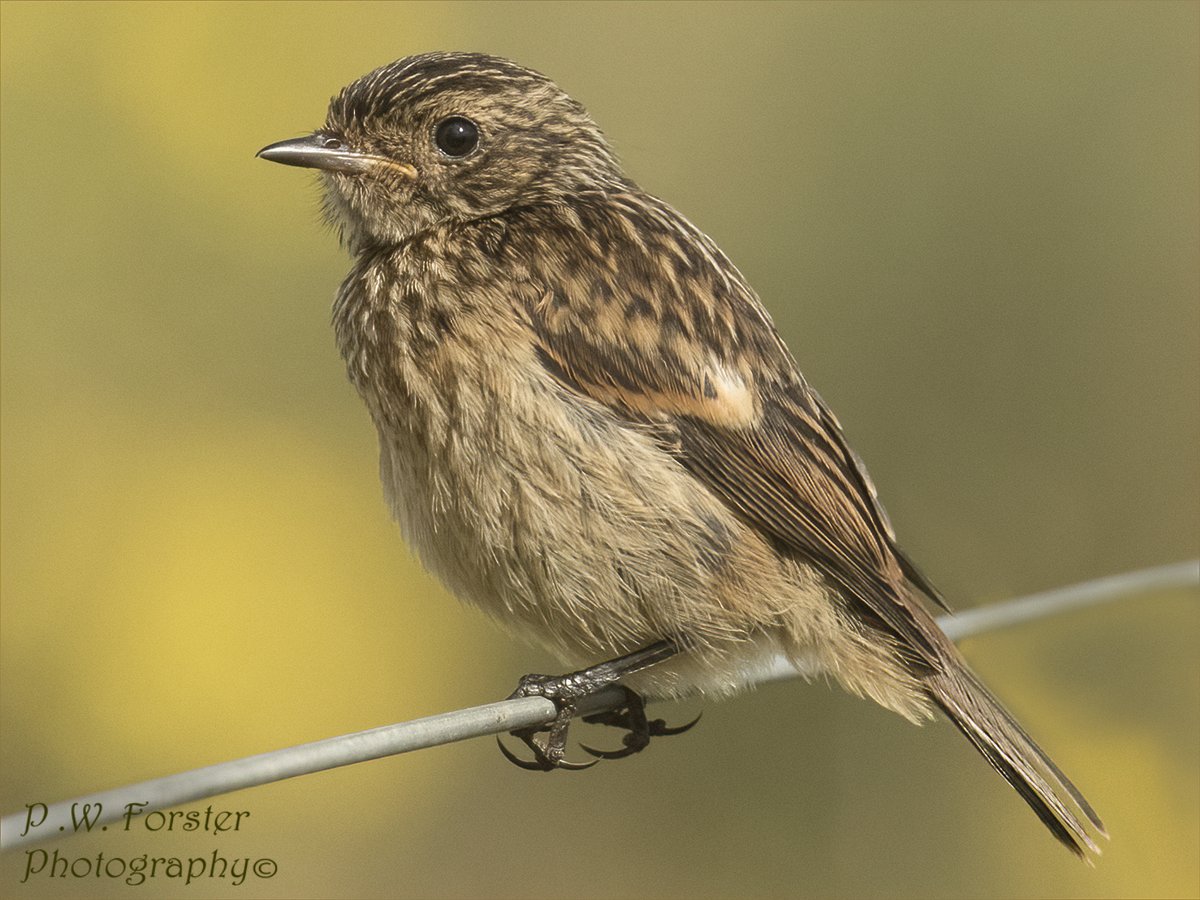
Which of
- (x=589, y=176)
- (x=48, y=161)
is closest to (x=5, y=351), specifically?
(x=48, y=161)

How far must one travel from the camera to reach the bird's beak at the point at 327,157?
13.5ft

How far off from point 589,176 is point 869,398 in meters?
2.08

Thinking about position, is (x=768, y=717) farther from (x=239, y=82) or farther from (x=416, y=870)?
(x=239, y=82)

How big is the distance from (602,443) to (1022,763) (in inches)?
46.9

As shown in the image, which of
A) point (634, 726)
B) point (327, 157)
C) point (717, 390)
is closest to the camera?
point (717, 390)

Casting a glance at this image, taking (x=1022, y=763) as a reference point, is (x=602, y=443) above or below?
above

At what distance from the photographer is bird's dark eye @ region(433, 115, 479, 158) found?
4.19 meters

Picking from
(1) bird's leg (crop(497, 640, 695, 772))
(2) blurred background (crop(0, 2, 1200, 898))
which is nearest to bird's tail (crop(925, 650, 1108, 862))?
(1) bird's leg (crop(497, 640, 695, 772))

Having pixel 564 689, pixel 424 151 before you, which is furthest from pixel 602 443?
pixel 424 151

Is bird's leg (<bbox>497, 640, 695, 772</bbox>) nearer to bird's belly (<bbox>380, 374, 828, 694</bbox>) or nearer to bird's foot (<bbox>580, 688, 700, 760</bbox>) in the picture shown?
bird's belly (<bbox>380, 374, 828, 694</bbox>)

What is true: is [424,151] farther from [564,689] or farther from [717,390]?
[564,689]

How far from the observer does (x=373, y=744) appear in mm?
2625

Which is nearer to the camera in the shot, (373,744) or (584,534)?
(373,744)

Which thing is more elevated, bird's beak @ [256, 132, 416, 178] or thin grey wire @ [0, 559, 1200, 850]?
bird's beak @ [256, 132, 416, 178]
